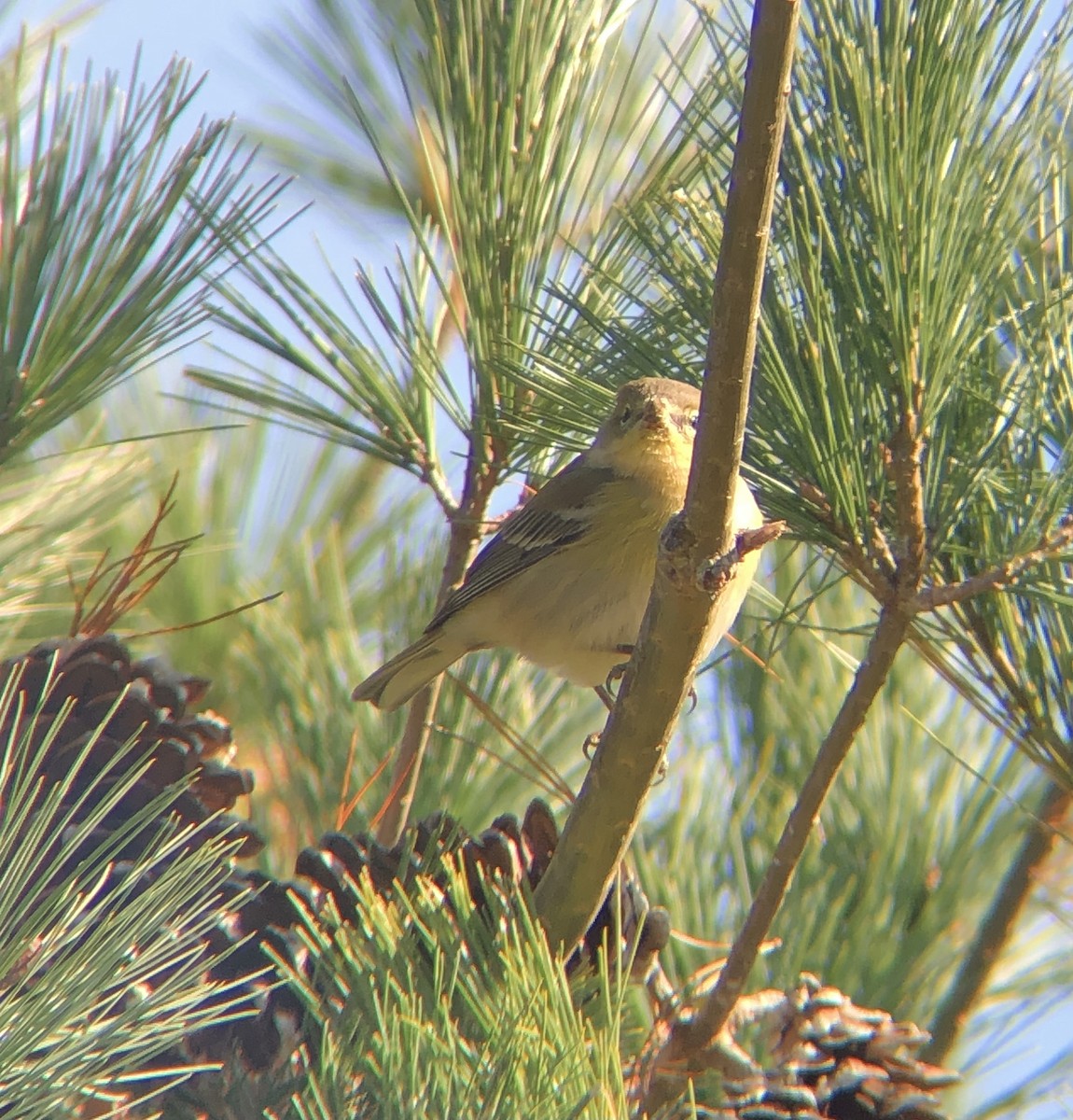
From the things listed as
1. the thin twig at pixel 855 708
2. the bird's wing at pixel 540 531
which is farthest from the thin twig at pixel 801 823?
the bird's wing at pixel 540 531

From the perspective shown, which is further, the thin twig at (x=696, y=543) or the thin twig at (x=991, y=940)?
the thin twig at (x=991, y=940)

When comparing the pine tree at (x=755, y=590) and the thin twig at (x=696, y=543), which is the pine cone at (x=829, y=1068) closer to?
the pine tree at (x=755, y=590)

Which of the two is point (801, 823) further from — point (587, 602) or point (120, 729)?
point (587, 602)

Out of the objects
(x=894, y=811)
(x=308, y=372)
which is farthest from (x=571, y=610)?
(x=308, y=372)

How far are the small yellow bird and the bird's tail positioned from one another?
0.01 m

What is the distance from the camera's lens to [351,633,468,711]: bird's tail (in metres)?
2.25

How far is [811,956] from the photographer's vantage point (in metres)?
2.04

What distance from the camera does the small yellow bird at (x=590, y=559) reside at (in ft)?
8.32

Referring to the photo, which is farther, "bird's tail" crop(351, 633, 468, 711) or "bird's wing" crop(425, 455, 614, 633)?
"bird's wing" crop(425, 455, 614, 633)

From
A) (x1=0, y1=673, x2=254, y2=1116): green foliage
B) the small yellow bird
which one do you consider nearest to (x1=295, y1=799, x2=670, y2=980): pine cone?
(x1=0, y1=673, x2=254, y2=1116): green foliage

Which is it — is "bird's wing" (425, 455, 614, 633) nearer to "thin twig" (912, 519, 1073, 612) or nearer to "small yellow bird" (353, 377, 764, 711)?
"small yellow bird" (353, 377, 764, 711)

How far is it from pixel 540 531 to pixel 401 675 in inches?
21.3

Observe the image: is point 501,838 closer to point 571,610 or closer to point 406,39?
point 571,610

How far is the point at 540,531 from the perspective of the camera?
2764mm
